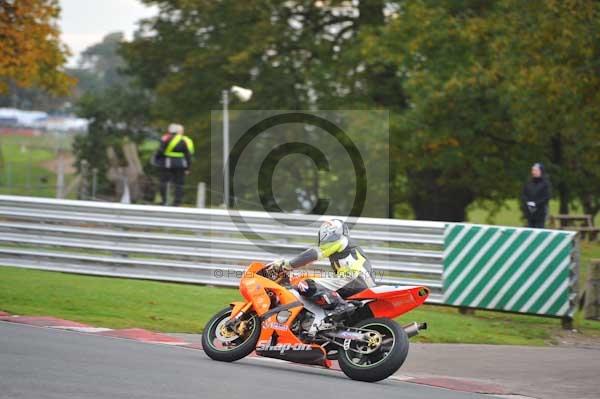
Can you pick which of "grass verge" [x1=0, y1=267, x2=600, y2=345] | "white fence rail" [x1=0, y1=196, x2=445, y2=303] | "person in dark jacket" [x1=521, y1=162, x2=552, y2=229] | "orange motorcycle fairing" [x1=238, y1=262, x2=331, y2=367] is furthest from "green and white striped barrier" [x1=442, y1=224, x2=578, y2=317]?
"orange motorcycle fairing" [x1=238, y1=262, x2=331, y2=367]

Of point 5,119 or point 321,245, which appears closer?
point 321,245

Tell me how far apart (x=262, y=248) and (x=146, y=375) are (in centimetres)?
693

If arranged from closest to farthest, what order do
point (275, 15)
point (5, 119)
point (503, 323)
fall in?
point (503, 323)
point (275, 15)
point (5, 119)

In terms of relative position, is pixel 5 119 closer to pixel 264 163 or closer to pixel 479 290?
pixel 264 163

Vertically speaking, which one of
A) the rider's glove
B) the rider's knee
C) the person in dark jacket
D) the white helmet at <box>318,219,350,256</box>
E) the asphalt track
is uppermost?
the person in dark jacket

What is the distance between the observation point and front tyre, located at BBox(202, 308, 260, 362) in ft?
33.5

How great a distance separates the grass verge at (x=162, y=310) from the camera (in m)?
12.8

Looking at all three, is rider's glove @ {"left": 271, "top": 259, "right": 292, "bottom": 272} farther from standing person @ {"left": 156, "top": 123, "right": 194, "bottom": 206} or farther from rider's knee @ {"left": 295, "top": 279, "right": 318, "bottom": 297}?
standing person @ {"left": 156, "top": 123, "right": 194, "bottom": 206}

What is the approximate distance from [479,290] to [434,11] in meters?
20.1

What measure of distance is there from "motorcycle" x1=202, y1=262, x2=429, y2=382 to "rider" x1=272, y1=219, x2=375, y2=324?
0.34 ft

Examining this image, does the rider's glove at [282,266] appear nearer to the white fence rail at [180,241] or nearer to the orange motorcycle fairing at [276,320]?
the orange motorcycle fairing at [276,320]

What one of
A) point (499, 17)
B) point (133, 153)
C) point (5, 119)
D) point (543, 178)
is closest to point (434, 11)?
point (499, 17)

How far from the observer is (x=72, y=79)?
42.9 meters

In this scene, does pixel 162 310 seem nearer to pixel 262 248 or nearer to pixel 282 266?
pixel 262 248
